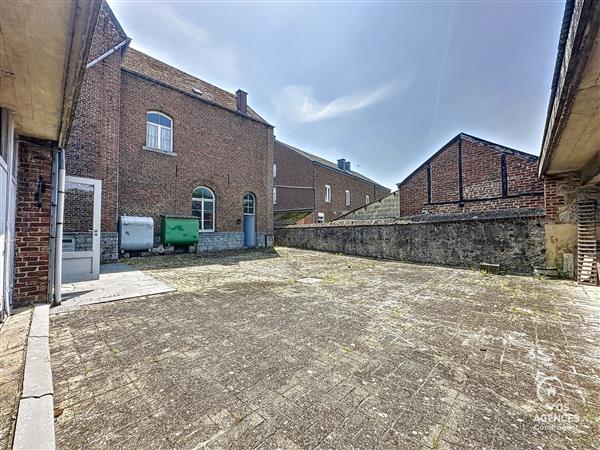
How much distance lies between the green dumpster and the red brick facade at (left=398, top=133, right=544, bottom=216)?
10.3 meters

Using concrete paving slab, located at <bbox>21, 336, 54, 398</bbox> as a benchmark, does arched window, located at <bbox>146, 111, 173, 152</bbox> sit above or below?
above

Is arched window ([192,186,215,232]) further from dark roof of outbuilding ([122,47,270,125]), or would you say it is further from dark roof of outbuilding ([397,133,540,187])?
dark roof of outbuilding ([397,133,540,187])

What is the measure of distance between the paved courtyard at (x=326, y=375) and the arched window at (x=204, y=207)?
9379 mm

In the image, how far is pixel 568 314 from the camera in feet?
12.0

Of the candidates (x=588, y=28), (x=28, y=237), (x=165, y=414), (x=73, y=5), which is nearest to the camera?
(x=165, y=414)

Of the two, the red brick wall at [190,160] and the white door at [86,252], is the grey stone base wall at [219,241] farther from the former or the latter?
the white door at [86,252]

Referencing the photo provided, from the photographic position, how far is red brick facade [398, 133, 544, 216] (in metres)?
9.73

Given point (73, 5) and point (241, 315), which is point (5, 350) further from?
point (73, 5)

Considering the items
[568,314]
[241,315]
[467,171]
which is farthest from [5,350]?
[467,171]

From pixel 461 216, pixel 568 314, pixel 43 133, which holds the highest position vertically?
pixel 43 133

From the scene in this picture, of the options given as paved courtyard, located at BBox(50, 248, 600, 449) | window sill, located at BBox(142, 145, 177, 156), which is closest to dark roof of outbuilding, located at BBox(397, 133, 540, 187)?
paved courtyard, located at BBox(50, 248, 600, 449)

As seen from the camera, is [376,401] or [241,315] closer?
[376,401]

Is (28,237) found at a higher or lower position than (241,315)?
higher

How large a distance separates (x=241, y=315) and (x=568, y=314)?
15.1 feet
